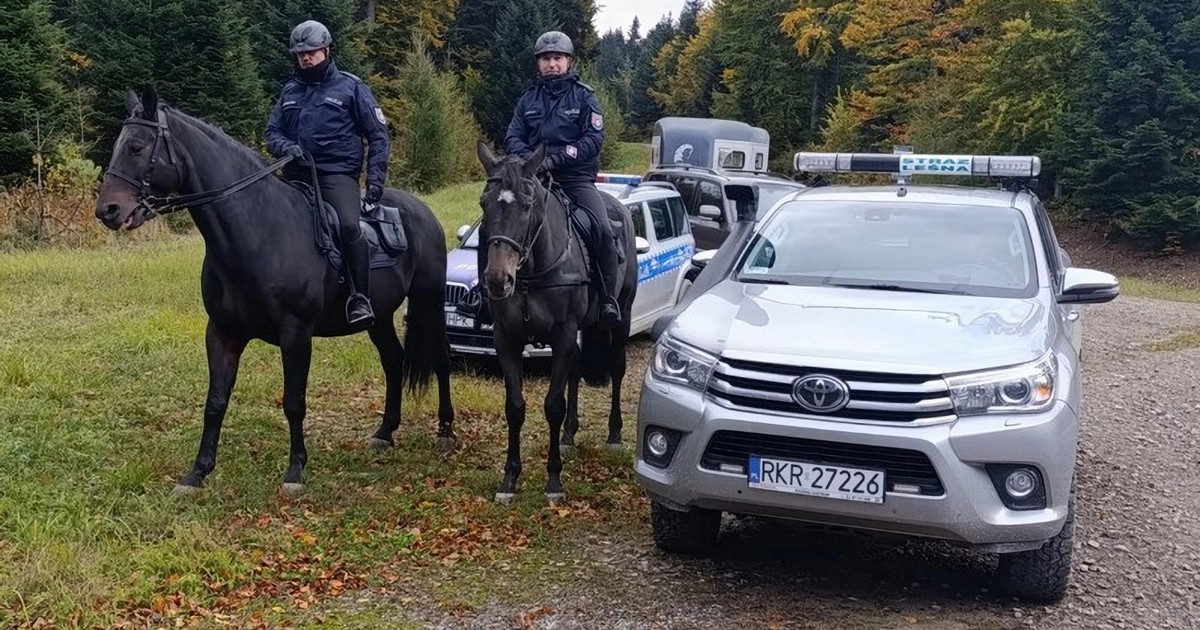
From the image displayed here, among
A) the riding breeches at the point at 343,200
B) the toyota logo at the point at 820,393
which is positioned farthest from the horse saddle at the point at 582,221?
the toyota logo at the point at 820,393

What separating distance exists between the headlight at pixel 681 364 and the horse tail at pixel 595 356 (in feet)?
9.12

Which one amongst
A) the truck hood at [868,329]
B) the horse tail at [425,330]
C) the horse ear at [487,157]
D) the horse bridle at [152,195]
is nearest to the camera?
the truck hood at [868,329]

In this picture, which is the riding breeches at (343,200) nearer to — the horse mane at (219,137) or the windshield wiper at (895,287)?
the horse mane at (219,137)

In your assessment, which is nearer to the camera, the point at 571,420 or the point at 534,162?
the point at 534,162

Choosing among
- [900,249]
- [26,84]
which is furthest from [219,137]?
[26,84]

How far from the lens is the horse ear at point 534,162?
18.7 ft

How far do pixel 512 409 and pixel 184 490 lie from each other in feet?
6.34

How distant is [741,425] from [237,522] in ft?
9.37

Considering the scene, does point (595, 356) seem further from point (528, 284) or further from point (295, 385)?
point (295, 385)

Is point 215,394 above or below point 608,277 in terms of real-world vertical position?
below

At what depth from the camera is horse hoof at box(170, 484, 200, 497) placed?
18.8 ft

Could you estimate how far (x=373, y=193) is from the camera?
661 centimetres

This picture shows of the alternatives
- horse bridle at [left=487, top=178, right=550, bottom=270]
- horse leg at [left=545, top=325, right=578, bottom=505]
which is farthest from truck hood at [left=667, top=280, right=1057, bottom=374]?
horse leg at [left=545, top=325, right=578, bottom=505]

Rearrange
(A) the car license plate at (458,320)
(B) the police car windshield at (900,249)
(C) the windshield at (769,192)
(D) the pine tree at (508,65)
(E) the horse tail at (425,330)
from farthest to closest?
(D) the pine tree at (508,65)
(C) the windshield at (769,192)
(A) the car license plate at (458,320)
(E) the horse tail at (425,330)
(B) the police car windshield at (900,249)
